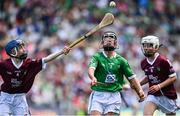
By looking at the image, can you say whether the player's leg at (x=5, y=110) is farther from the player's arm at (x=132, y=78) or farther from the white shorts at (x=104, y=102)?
the player's arm at (x=132, y=78)

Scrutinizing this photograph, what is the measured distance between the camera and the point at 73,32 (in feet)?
80.1

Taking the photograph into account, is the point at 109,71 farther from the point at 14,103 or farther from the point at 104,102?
the point at 14,103

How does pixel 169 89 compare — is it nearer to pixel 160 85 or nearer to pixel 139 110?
pixel 160 85

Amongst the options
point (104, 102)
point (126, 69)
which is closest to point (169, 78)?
point (126, 69)

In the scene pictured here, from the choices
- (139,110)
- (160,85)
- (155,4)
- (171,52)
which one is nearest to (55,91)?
(139,110)

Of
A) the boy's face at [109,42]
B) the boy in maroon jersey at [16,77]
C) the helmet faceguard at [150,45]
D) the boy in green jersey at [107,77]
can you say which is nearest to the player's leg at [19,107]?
the boy in maroon jersey at [16,77]

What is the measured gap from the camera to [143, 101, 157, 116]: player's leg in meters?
14.9

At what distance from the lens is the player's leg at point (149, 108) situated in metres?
→ 14.9

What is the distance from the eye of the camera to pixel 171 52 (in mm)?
24938

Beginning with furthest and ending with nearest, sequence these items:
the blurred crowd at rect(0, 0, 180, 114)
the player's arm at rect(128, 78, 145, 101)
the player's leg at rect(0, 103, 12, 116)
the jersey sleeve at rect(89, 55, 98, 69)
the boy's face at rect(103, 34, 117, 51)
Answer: the blurred crowd at rect(0, 0, 180, 114) < the player's arm at rect(128, 78, 145, 101) < the player's leg at rect(0, 103, 12, 116) < the boy's face at rect(103, 34, 117, 51) < the jersey sleeve at rect(89, 55, 98, 69)

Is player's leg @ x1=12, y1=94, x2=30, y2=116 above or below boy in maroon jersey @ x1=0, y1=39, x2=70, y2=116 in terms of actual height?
below

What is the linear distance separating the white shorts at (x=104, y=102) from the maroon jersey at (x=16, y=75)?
1.13 meters

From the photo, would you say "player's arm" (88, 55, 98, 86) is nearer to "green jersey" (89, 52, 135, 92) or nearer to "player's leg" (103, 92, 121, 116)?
"green jersey" (89, 52, 135, 92)

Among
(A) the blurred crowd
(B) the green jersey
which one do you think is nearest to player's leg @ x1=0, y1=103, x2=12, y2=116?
(B) the green jersey
